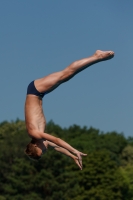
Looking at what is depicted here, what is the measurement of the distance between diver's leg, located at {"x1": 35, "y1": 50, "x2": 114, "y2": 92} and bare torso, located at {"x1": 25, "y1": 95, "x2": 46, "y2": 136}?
34cm

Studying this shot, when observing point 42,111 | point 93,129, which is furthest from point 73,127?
point 42,111

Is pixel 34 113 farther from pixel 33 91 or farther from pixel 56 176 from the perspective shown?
pixel 56 176

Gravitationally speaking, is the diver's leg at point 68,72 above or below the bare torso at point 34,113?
above

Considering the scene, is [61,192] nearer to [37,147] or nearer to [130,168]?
[130,168]

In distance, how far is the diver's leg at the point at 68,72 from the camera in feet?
68.0

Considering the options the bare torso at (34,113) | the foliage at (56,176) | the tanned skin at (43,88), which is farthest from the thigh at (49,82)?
the foliage at (56,176)

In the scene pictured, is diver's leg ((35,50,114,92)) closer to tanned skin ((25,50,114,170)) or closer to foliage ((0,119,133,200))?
tanned skin ((25,50,114,170))

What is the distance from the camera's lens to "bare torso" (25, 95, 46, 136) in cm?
2073

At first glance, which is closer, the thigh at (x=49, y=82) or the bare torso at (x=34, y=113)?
the bare torso at (x=34, y=113)

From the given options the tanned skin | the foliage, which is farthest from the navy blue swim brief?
the foliage

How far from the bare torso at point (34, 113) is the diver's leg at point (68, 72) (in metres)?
0.34

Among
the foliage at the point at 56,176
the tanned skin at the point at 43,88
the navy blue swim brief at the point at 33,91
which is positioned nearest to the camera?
the tanned skin at the point at 43,88

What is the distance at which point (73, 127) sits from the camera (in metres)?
147

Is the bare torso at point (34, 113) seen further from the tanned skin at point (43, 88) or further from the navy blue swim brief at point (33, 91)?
the navy blue swim brief at point (33, 91)
